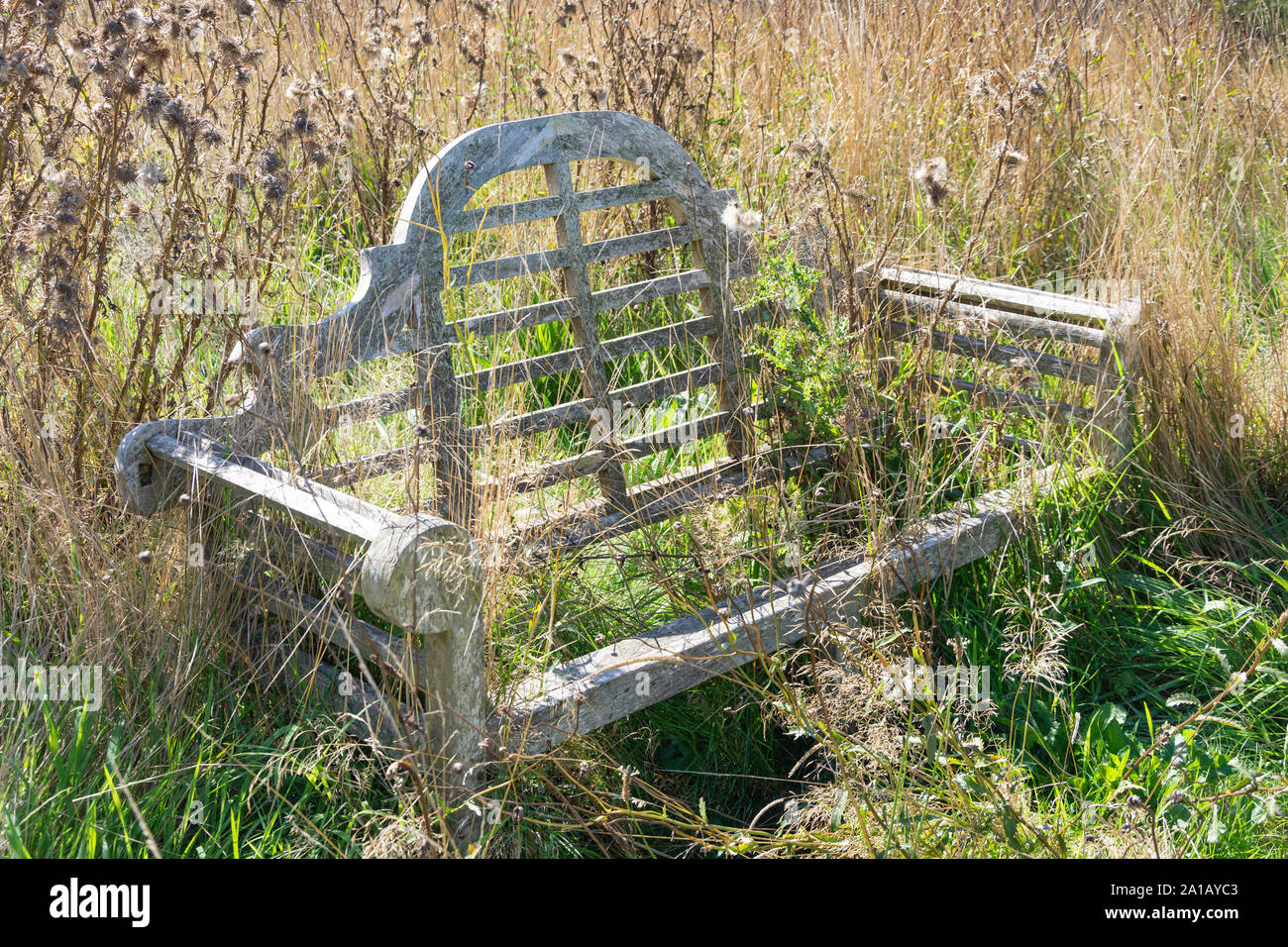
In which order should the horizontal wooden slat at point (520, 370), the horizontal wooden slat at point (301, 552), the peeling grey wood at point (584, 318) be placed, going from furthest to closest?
the peeling grey wood at point (584, 318) → the horizontal wooden slat at point (520, 370) → the horizontal wooden slat at point (301, 552)

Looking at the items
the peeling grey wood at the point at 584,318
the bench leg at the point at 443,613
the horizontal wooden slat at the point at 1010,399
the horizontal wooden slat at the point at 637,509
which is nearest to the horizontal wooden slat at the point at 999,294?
the horizontal wooden slat at the point at 1010,399

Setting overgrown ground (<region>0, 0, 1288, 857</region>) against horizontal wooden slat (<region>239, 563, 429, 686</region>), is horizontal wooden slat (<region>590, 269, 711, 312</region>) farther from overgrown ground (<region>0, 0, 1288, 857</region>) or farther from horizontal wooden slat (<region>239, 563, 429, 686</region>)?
horizontal wooden slat (<region>239, 563, 429, 686</region>)

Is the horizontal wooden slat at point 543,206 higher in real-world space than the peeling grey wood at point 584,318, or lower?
higher

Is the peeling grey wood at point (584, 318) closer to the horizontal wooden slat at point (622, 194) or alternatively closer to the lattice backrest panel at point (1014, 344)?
the horizontal wooden slat at point (622, 194)

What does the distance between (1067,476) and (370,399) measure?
1.90m

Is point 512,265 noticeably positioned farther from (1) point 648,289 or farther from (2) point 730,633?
(2) point 730,633

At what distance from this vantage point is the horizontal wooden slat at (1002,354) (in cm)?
305

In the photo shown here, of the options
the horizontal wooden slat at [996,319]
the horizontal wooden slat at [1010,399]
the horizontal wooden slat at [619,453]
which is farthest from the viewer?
the horizontal wooden slat at [1010,399]

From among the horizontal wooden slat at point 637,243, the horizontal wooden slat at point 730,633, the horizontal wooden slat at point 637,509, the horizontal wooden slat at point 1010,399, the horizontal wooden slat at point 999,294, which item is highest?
the horizontal wooden slat at point 637,243

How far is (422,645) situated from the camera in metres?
2.02

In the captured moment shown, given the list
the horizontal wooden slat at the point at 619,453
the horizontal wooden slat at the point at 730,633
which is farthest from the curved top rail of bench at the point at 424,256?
the horizontal wooden slat at the point at 730,633

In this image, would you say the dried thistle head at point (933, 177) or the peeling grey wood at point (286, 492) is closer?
the peeling grey wood at point (286, 492)
